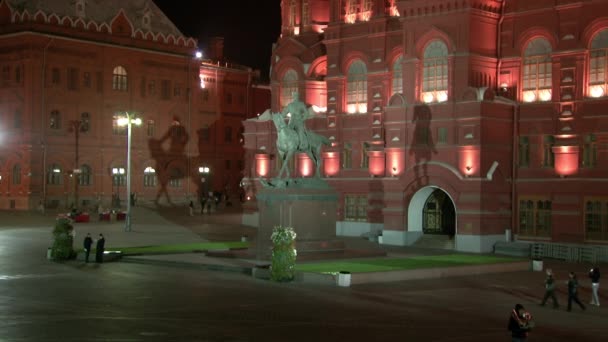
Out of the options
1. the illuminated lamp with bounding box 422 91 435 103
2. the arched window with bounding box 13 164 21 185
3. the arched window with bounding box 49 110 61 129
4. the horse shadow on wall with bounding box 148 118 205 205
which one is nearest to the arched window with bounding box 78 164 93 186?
the arched window with bounding box 49 110 61 129

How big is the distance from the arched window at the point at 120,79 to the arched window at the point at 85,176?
326 inches

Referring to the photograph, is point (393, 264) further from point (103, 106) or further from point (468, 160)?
point (103, 106)

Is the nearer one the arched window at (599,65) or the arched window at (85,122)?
the arched window at (599,65)

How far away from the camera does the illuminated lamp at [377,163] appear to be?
5597cm

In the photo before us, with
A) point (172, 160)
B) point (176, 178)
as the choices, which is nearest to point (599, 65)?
point (172, 160)

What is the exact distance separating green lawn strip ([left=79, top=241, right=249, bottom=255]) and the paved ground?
4.42 metres

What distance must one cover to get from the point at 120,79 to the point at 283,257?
56.6 metres

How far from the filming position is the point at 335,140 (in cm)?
6009

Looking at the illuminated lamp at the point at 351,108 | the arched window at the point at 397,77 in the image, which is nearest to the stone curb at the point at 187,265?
the arched window at the point at 397,77

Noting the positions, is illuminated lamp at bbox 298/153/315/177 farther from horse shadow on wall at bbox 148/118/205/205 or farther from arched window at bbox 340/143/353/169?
horse shadow on wall at bbox 148/118/205/205

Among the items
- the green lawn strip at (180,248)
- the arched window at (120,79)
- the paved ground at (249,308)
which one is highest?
the arched window at (120,79)

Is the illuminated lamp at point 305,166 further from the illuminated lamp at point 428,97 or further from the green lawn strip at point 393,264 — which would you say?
the green lawn strip at point 393,264

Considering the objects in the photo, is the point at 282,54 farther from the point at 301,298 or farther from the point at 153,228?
the point at 301,298

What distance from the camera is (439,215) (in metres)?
52.3
